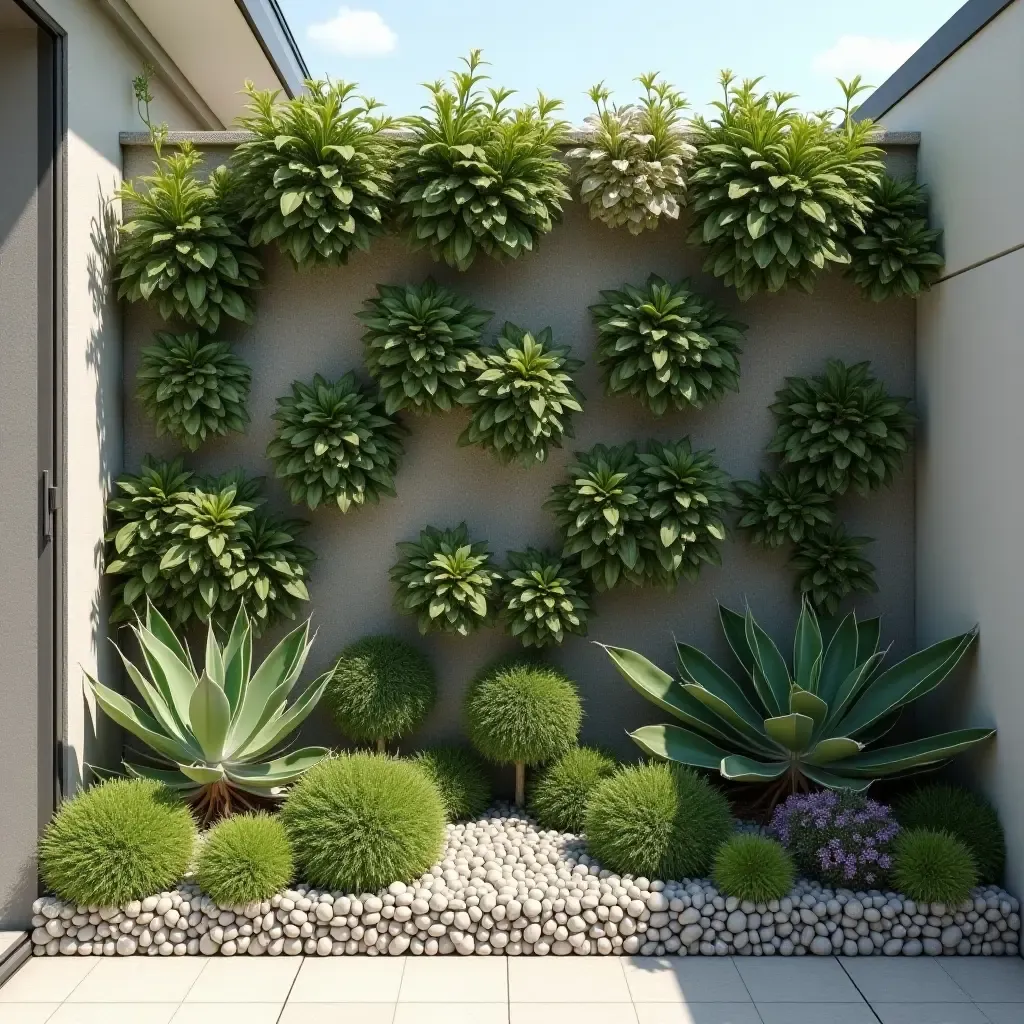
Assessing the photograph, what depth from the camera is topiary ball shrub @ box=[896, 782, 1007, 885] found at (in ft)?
10.9

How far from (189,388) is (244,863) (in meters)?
1.77

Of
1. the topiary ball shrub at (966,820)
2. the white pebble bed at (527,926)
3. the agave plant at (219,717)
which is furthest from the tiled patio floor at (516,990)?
the agave plant at (219,717)

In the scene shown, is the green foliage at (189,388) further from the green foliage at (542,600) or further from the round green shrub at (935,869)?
the round green shrub at (935,869)

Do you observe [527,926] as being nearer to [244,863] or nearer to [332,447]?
[244,863]

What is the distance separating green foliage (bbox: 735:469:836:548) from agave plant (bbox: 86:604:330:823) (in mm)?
1789

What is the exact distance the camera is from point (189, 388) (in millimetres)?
3838

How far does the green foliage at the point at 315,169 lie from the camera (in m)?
3.69

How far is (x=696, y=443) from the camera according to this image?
4.15m

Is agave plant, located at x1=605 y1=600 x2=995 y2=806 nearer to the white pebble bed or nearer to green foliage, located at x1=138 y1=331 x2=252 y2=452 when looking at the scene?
the white pebble bed

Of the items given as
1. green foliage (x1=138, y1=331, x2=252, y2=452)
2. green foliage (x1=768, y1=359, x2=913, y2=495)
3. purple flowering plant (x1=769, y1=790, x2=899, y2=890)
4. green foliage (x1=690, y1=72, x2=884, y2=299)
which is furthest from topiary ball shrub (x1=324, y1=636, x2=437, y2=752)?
green foliage (x1=690, y1=72, x2=884, y2=299)

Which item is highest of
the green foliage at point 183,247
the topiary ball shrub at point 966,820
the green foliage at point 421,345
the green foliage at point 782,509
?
the green foliage at point 183,247

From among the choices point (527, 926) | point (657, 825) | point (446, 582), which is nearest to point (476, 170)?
point (446, 582)

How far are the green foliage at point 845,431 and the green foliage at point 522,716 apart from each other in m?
1.31

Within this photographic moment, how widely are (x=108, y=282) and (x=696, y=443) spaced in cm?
240
